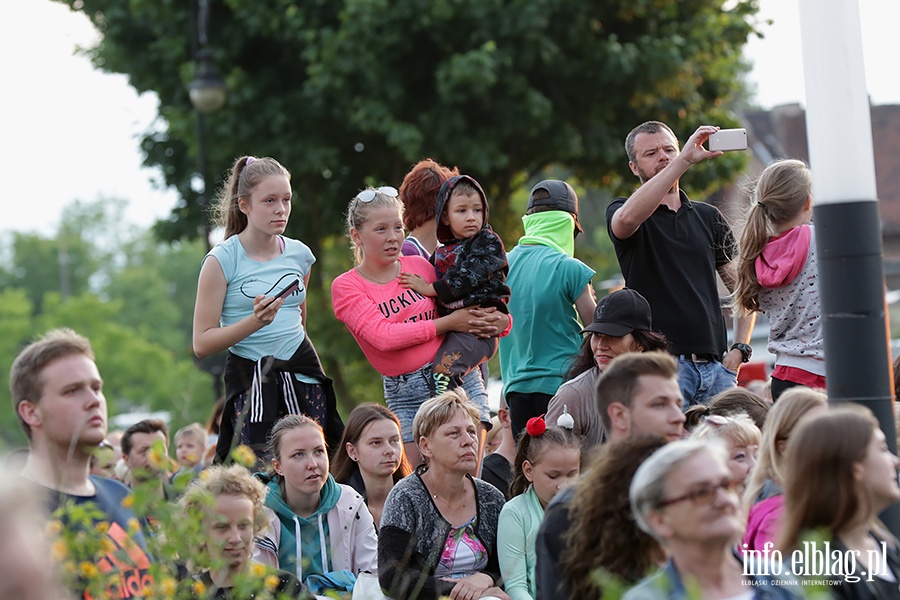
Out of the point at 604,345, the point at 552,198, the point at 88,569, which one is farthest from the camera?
the point at 552,198

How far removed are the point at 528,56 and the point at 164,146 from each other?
21.2ft

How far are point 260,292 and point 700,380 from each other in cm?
230

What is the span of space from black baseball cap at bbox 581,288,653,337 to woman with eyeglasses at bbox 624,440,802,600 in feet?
8.23

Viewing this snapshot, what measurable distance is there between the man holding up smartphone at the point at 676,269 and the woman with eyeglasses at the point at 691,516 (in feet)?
9.74

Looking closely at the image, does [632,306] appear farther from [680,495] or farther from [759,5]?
[759,5]

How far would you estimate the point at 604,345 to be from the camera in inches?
250

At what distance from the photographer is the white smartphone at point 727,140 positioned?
645 centimetres

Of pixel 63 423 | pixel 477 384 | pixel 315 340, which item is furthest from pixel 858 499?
pixel 315 340

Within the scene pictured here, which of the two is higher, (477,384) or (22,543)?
(477,384)

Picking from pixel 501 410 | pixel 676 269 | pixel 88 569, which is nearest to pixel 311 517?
pixel 501 410

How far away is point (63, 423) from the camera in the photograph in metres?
4.45

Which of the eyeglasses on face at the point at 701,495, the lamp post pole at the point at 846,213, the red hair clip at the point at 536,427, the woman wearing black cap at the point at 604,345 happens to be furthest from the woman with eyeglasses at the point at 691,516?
the woman wearing black cap at the point at 604,345

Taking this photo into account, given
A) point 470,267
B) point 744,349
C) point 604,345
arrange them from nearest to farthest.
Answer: point 604,345 → point 470,267 → point 744,349

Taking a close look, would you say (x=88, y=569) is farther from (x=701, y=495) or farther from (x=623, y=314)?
(x=623, y=314)
